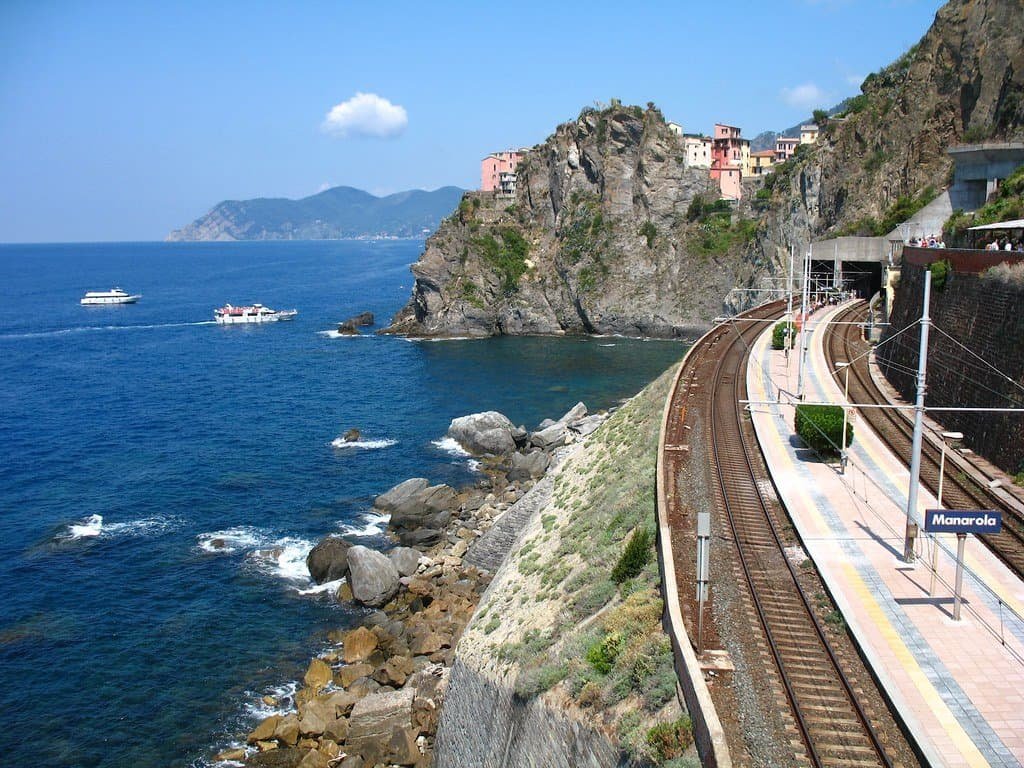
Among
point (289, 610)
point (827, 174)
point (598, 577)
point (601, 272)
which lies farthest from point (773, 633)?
point (601, 272)

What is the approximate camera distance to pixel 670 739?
12.3 m

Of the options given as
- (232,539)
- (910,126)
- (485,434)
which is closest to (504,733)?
(232,539)

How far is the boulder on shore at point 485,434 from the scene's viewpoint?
51.2 meters

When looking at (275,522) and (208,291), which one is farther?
(208,291)

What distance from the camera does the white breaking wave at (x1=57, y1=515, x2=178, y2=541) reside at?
39094 millimetres

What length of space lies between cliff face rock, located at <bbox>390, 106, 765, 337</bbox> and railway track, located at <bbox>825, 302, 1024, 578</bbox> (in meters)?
54.9

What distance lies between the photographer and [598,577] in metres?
20.0

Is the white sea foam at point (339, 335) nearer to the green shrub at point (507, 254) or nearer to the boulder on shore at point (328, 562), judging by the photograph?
the green shrub at point (507, 254)

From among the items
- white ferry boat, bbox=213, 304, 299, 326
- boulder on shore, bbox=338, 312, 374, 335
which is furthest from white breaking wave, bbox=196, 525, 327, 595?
white ferry boat, bbox=213, 304, 299, 326

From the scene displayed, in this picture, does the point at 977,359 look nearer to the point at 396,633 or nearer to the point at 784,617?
the point at 784,617

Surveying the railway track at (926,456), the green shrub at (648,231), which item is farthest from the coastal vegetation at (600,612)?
the green shrub at (648,231)

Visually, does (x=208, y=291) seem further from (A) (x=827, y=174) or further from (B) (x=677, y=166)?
(A) (x=827, y=174)

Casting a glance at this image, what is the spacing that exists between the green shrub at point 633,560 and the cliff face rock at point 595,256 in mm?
80917

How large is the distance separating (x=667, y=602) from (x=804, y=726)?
3.76 metres
